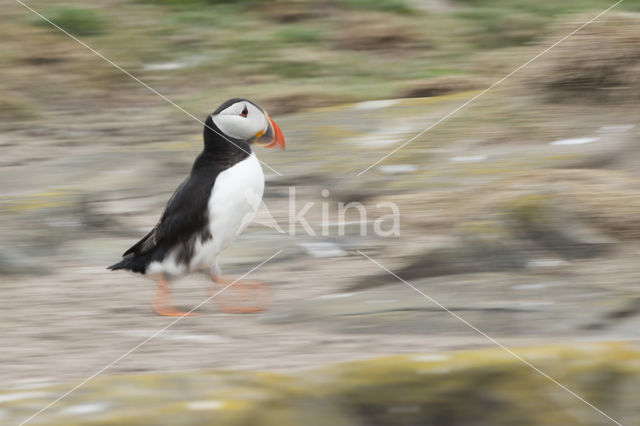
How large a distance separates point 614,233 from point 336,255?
46.4 inches

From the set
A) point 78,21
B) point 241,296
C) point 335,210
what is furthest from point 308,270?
point 78,21

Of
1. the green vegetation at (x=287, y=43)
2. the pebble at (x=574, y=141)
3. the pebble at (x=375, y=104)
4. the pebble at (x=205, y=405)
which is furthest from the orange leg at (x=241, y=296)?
the green vegetation at (x=287, y=43)

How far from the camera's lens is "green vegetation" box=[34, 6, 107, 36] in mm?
7820

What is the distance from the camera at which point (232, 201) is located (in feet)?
12.2

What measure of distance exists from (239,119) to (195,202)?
0.34 m

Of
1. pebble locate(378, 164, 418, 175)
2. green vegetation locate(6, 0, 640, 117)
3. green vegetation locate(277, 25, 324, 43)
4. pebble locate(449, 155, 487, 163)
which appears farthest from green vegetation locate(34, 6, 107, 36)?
pebble locate(449, 155, 487, 163)

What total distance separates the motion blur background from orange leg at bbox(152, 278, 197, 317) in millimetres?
66

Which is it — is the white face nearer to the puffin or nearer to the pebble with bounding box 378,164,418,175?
the puffin

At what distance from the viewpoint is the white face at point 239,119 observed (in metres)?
3.77

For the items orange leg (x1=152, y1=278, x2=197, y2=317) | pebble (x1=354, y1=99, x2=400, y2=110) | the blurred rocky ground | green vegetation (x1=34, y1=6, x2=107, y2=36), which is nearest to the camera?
the blurred rocky ground

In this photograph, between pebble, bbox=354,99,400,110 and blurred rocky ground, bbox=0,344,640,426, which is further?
pebble, bbox=354,99,400,110

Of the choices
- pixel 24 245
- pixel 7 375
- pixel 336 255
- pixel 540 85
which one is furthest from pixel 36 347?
pixel 540 85

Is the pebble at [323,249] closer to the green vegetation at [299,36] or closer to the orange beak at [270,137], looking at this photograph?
the orange beak at [270,137]

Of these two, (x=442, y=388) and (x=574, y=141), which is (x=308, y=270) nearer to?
(x=442, y=388)
